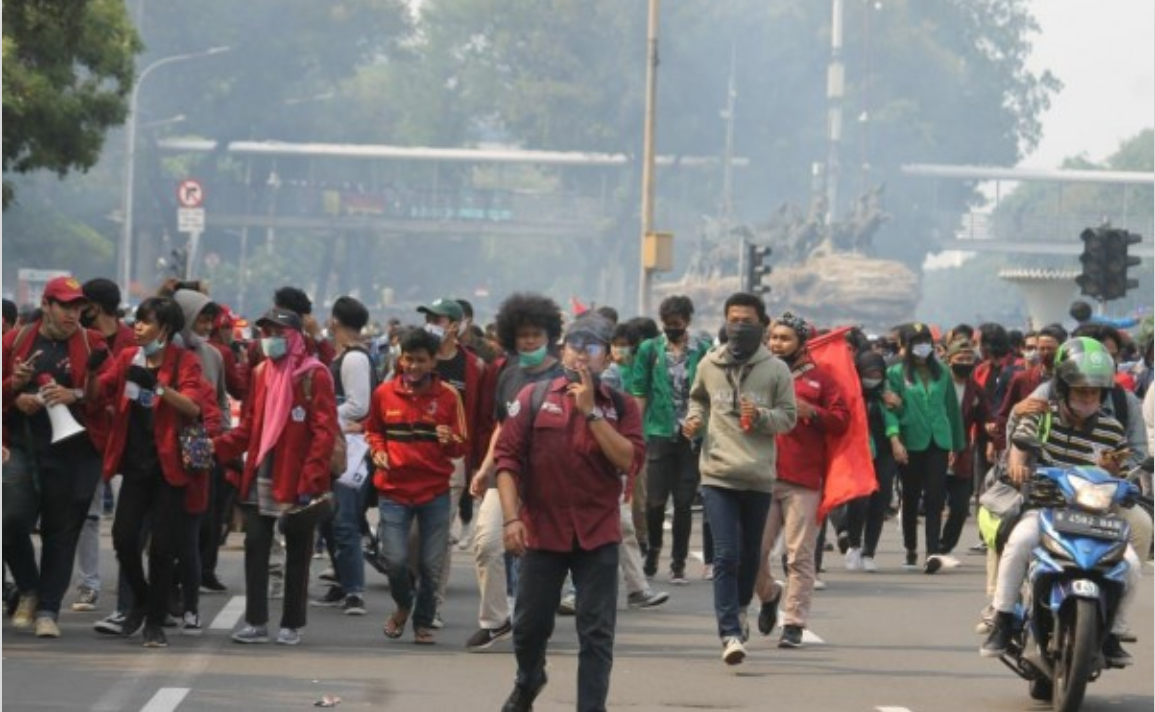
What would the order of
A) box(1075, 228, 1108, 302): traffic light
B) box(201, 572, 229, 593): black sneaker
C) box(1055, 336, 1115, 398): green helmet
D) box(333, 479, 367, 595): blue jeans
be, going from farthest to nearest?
1. box(1075, 228, 1108, 302): traffic light
2. box(201, 572, 229, 593): black sneaker
3. box(333, 479, 367, 595): blue jeans
4. box(1055, 336, 1115, 398): green helmet

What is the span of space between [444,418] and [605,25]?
10152 cm

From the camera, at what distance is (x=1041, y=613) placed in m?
11.6

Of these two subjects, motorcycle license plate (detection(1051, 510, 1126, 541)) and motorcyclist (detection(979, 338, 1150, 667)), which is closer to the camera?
motorcycle license plate (detection(1051, 510, 1126, 541))

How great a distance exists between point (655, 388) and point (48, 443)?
16.2ft

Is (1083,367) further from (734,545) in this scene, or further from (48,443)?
(48,443)

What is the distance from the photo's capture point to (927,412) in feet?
63.5

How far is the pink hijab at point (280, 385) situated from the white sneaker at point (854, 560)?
676 cm

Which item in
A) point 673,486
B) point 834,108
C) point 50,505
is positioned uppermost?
point 834,108

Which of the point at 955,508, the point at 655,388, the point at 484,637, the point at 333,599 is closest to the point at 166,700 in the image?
the point at 484,637

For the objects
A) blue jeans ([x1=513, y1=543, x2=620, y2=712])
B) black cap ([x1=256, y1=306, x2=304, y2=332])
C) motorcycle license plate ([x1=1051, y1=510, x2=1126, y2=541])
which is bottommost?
blue jeans ([x1=513, y1=543, x2=620, y2=712])

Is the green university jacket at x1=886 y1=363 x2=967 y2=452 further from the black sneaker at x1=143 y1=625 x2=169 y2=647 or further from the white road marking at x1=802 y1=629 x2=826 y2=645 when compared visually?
the black sneaker at x1=143 y1=625 x2=169 y2=647

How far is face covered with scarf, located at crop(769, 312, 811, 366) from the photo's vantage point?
45.8 ft

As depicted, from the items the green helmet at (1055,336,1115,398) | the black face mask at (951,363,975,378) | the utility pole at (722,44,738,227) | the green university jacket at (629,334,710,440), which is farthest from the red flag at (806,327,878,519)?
the utility pole at (722,44,738,227)

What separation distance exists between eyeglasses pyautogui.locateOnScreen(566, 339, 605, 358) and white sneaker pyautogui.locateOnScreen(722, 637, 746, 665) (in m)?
2.96
